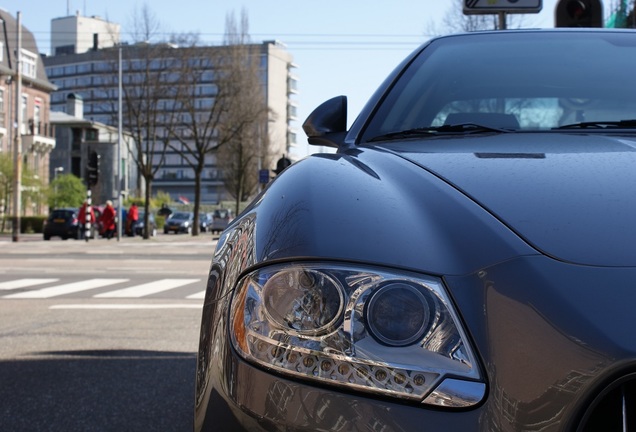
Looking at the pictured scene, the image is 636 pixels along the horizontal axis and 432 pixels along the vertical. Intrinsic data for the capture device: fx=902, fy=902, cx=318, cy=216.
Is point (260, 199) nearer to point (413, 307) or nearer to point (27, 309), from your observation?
point (413, 307)

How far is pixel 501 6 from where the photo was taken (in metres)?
8.45

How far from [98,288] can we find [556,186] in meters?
10.4

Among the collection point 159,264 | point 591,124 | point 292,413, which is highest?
point 591,124

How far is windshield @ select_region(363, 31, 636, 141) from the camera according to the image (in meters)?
2.67

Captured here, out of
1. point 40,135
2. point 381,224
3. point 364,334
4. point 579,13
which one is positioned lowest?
point 364,334

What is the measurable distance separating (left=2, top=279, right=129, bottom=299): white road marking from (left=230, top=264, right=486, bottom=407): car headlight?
9219mm

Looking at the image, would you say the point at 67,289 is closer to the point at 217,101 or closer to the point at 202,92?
the point at 217,101

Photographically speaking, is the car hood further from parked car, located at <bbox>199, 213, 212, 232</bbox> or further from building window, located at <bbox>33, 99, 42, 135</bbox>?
building window, located at <bbox>33, 99, 42, 135</bbox>

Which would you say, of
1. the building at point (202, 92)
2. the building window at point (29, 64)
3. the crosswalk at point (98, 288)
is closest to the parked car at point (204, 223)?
the building window at point (29, 64)

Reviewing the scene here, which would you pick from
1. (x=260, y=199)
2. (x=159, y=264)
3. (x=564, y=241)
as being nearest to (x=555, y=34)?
(x=260, y=199)

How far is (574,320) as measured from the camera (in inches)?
52.5

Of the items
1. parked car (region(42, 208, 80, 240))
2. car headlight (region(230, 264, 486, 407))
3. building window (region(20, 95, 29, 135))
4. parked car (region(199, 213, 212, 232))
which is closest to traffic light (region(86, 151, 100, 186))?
parked car (region(42, 208, 80, 240))

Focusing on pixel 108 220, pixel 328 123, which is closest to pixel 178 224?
pixel 108 220

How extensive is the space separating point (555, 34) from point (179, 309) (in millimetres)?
6265
